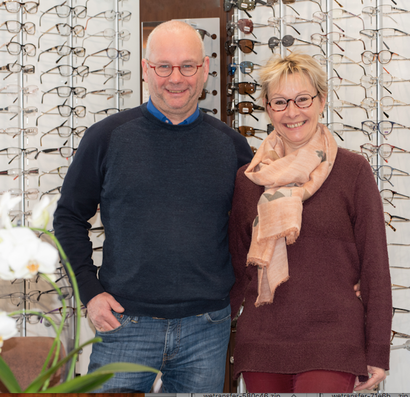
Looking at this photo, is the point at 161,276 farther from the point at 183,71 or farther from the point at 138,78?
the point at 138,78

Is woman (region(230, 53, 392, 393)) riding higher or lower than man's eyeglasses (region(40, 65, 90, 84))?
lower

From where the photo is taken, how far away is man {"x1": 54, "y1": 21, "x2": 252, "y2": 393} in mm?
1601

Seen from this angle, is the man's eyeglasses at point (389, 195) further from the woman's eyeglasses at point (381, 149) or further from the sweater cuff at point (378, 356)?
the sweater cuff at point (378, 356)

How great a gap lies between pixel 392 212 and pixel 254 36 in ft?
5.06

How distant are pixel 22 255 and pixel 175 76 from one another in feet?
3.82

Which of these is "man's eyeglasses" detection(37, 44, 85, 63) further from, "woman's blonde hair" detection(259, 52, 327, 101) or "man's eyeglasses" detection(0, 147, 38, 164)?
"woman's blonde hair" detection(259, 52, 327, 101)

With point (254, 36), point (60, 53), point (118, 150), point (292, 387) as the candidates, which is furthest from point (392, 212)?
point (60, 53)

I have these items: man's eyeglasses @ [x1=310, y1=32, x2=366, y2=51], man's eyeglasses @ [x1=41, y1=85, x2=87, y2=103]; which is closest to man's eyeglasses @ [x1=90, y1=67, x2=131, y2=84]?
man's eyeglasses @ [x1=41, y1=85, x2=87, y2=103]

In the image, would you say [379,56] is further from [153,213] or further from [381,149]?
[153,213]

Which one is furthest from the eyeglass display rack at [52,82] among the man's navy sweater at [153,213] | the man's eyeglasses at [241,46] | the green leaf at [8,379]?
the green leaf at [8,379]

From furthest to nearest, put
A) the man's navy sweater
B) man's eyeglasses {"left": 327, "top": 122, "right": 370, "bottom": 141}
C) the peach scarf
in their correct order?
man's eyeglasses {"left": 327, "top": 122, "right": 370, "bottom": 141} → the man's navy sweater → the peach scarf

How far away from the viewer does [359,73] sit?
2.96m

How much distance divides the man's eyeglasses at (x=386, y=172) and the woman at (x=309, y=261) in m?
1.29

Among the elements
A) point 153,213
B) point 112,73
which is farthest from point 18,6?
point 153,213
